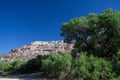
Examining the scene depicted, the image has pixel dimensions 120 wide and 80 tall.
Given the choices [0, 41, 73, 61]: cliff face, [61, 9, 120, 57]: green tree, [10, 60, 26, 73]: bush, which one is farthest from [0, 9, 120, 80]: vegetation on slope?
[0, 41, 73, 61]: cliff face

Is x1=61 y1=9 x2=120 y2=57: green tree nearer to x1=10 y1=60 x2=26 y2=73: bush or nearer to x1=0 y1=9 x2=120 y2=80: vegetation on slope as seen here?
x1=0 y1=9 x2=120 y2=80: vegetation on slope

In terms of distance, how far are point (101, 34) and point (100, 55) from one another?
2.54m

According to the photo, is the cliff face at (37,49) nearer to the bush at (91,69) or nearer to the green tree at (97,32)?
the green tree at (97,32)

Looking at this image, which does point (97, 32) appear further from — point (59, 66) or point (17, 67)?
point (17, 67)

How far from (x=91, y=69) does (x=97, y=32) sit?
773 centimetres

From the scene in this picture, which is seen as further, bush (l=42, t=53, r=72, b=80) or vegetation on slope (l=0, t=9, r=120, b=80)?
bush (l=42, t=53, r=72, b=80)

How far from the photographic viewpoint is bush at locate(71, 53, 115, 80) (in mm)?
26409

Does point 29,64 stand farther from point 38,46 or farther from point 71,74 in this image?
point 38,46

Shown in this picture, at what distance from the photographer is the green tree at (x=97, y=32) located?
32375mm

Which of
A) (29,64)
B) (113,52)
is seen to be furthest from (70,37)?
(29,64)

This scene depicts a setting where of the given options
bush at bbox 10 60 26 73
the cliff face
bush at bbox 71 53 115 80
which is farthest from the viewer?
the cliff face

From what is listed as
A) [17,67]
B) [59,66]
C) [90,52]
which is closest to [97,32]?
[90,52]

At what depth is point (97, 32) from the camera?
33.9 m

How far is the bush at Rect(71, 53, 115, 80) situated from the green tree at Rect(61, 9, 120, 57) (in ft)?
17.9
